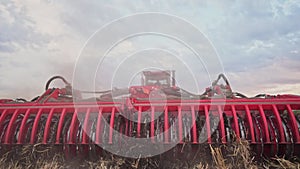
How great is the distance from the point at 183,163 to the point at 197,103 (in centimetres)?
89

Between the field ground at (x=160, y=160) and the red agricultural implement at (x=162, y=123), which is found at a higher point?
the red agricultural implement at (x=162, y=123)

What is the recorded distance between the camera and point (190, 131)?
14.0ft

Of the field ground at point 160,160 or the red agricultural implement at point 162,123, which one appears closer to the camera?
the field ground at point 160,160

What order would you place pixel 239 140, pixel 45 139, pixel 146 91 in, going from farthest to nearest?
1. pixel 146 91
2. pixel 45 139
3. pixel 239 140

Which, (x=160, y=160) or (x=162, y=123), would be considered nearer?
(x=160, y=160)

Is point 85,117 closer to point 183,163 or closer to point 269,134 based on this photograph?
point 183,163

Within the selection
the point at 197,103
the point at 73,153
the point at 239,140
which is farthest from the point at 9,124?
the point at 239,140

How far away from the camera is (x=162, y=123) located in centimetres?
443

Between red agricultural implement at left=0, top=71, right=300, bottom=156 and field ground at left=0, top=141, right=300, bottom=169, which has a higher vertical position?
red agricultural implement at left=0, top=71, right=300, bottom=156

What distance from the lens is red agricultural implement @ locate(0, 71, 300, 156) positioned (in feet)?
13.8

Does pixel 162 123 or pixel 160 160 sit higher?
pixel 162 123

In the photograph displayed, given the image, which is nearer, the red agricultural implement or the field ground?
the field ground

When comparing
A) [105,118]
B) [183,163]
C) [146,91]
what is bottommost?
[183,163]

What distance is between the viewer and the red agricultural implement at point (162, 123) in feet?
13.8
